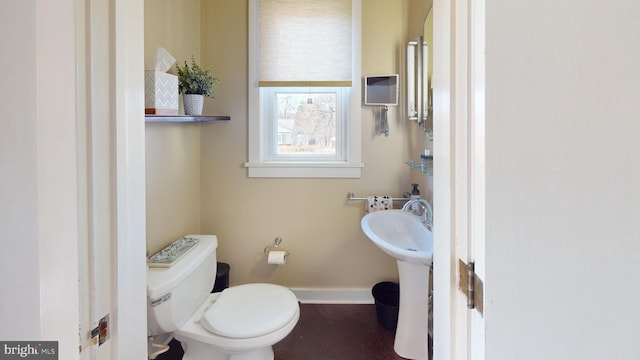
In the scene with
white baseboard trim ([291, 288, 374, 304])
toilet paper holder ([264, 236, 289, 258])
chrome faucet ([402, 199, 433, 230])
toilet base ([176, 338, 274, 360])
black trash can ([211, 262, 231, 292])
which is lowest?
white baseboard trim ([291, 288, 374, 304])

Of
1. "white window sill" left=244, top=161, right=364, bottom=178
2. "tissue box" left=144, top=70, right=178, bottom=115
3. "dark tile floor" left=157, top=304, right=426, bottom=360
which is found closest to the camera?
"tissue box" left=144, top=70, right=178, bottom=115

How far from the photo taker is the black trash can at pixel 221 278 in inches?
77.7

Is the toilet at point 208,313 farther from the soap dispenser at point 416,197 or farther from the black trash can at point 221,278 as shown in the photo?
the soap dispenser at point 416,197

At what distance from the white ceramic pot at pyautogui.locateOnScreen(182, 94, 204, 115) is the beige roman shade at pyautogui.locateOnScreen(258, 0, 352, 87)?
1.94 ft

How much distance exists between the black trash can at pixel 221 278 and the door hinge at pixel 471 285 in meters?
1.68

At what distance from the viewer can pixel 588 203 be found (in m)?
0.44

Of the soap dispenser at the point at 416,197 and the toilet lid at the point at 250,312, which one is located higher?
the soap dispenser at the point at 416,197

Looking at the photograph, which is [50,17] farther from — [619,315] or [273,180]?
[273,180]

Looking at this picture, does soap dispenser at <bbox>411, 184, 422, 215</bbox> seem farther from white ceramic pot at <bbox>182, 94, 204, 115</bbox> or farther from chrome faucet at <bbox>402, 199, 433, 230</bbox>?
white ceramic pot at <bbox>182, 94, 204, 115</bbox>

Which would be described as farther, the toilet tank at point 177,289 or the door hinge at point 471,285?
the toilet tank at point 177,289

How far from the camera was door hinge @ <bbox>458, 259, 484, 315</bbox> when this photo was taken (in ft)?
1.71

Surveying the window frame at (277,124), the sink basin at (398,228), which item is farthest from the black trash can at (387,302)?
the window frame at (277,124)

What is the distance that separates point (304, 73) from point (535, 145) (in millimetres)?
1854

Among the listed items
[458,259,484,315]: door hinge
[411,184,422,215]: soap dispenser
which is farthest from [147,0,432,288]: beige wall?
[458,259,484,315]: door hinge
